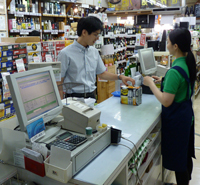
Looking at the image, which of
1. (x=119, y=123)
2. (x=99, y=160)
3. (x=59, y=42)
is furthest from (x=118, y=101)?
(x=59, y=42)

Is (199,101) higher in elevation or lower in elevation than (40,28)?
lower

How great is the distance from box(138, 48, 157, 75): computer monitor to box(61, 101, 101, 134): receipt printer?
1637 mm

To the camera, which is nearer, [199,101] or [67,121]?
[67,121]

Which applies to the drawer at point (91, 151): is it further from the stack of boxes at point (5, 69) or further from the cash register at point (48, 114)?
the stack of boxes at point (5, 69)

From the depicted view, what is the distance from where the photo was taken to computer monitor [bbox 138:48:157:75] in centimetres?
309

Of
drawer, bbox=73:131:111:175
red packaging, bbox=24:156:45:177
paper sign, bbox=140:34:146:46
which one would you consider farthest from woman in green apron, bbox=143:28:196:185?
paper sign, bbox=140:34:146:46

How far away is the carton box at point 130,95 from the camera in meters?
2.63

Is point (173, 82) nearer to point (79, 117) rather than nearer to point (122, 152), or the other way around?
point (122, 152)

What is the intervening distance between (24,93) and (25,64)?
224cm

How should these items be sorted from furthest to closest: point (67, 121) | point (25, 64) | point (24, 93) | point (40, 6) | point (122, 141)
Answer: point (40, 6)
point (25, 64)
point (122, 141)
point (67, 121)
point (24, 93)

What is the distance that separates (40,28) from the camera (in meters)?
6.80

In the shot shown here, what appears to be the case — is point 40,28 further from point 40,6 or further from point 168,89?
point 168,89

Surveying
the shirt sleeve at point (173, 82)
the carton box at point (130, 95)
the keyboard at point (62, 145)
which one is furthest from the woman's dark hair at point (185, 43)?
the keyboard at point (62, 145)

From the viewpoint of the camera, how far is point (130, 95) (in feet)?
8.78
